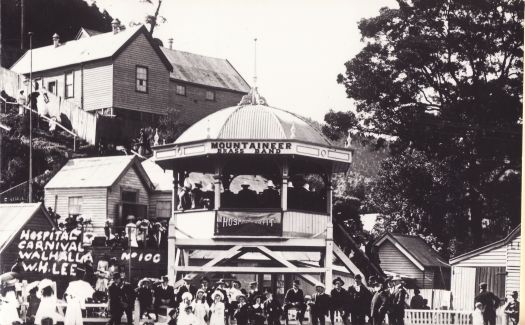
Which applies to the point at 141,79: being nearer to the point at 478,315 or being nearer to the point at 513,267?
the point at 513,267

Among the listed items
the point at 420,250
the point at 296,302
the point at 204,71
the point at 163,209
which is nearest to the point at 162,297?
the point at 296,302

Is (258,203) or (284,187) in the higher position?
(284,187)

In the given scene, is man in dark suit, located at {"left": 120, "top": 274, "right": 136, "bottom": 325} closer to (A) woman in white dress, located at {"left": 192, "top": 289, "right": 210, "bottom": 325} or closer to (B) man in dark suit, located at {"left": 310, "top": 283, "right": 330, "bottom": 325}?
(A) woman in white dress, located at {"left": 192, "top": 289, "right": 210, "bottom": 325}

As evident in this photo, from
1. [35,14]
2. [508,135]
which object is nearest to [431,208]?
[508,135]

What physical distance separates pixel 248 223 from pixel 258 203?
0.99 meters

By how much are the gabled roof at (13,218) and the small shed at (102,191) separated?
34.6 feet

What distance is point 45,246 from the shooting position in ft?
104

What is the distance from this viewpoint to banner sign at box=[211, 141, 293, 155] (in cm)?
3203

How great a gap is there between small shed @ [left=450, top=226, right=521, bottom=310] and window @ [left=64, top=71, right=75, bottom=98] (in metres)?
29.3

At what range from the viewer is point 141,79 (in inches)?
2368

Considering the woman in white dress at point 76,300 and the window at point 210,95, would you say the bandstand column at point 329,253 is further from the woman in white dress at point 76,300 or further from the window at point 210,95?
the window at point 210,95

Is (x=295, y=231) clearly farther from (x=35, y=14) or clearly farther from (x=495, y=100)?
(x=35, y=14)

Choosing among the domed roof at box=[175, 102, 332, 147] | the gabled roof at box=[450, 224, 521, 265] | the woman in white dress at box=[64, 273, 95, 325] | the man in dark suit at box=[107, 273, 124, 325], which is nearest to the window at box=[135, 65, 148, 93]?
the domed roof at box=[175, 102, 332, 147]

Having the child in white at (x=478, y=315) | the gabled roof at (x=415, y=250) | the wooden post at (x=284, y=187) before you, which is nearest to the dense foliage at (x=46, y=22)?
the gabled roof at (x=415, y=250)
